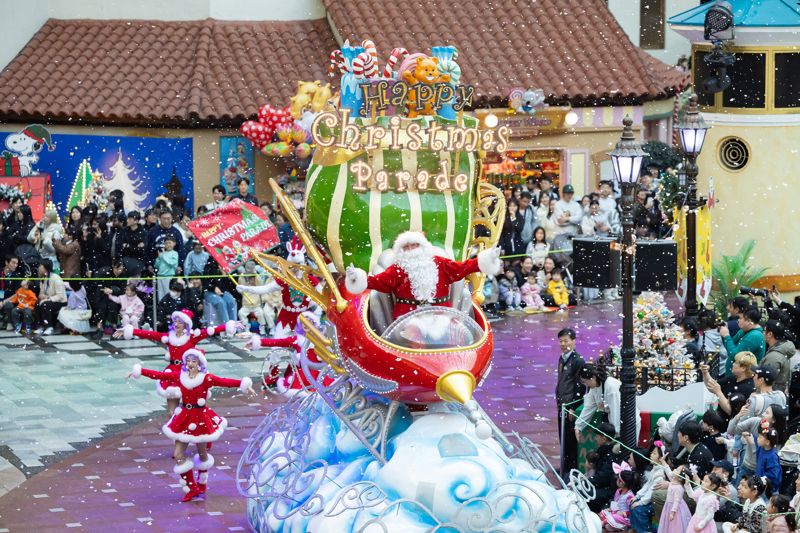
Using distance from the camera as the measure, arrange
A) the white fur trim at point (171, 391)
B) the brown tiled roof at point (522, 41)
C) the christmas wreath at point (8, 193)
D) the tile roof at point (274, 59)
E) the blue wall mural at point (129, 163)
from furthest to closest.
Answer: the brown tiled roof at point (522, 41)
the blue wall mural at point (129, 163)
the tile roof at point (274, 59)
the christmas wreath at point (8, 193)
the white fur trim at point (171, 391)

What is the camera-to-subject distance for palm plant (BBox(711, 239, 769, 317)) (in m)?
23.5

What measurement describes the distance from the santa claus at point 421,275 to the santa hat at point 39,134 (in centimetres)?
1607

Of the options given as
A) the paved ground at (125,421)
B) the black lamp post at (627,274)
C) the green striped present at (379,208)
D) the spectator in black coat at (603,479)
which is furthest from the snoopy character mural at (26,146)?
Answer: the spectator in black coat at (603,479)

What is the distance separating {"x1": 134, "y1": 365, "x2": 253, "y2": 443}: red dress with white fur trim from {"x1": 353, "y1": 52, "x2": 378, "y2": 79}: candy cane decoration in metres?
3.36

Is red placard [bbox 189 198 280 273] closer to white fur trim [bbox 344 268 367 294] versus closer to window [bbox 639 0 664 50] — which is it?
white fur trim [bbox 344 268 367 294]

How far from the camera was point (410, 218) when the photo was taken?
49.7 feet

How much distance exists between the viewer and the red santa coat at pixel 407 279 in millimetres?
14492

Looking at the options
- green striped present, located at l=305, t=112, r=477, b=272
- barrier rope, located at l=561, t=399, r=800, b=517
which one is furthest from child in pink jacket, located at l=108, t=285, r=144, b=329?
green striped present, located at l=305, t=112, r=477, b=272

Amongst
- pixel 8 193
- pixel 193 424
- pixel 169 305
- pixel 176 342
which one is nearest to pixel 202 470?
pixel 193 424

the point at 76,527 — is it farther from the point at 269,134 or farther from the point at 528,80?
the point at 528,80

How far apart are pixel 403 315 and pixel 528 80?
16.3 meters

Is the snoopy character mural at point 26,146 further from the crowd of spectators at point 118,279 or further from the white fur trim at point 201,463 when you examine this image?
the white fur trim at point 201,463

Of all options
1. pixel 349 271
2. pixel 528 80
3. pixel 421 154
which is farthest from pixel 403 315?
pixel 528 80

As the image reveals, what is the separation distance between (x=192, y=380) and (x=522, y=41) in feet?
49.3
